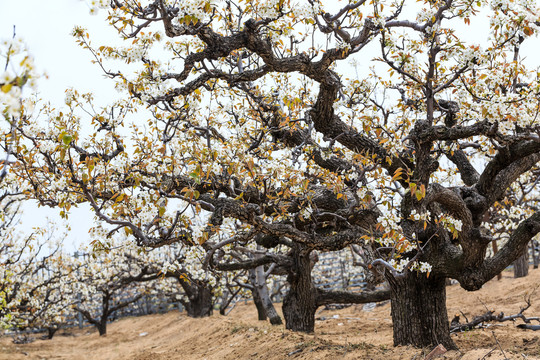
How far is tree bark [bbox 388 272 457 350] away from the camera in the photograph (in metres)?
5.09

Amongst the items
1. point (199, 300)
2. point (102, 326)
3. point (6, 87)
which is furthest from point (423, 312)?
point (102, 326)

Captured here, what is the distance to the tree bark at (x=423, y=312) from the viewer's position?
5090mm

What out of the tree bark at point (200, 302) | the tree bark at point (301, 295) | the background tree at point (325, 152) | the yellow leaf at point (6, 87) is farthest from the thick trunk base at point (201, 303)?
the yellow leaf at point (6, 87)

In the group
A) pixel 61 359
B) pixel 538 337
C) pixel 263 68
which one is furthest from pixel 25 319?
pixel 538 337

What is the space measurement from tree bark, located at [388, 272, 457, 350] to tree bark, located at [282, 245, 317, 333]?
2.17 metres

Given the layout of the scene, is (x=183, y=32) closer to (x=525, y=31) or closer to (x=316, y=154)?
(x=316, y=154)

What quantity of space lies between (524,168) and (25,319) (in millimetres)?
11089

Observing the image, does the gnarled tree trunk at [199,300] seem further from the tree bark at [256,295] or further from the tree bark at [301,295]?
the tree bark at [301,295]

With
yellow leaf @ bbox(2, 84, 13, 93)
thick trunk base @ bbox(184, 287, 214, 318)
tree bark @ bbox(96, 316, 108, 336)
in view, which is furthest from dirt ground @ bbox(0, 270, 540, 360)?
yellow leaf @ bbox(2, 84, 13, 93)

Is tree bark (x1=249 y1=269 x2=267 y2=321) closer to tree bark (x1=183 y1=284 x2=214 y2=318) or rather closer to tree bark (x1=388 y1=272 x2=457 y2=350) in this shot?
tree bark (x1=183 y1=284 x2=214 y2=318)

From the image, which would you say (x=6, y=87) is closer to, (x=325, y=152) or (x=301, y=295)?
(x=325, y=152)

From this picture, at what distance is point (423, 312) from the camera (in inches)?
202

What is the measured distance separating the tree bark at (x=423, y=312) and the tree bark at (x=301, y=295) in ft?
7.11

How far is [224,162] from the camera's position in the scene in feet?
13.9
